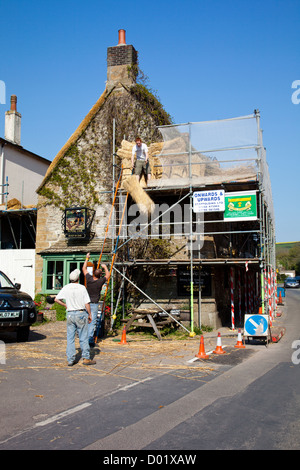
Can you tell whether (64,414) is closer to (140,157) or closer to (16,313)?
(16,313)

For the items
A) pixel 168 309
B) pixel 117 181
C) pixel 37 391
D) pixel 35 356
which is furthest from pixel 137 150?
pixel 37 391

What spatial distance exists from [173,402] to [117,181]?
32.4 ft

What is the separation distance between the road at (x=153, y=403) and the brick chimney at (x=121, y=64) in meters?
10.9

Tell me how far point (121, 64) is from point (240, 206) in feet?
25.9

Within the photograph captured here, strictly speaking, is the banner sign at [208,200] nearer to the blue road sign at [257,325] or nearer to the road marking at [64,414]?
the blue road sign at [257,325]

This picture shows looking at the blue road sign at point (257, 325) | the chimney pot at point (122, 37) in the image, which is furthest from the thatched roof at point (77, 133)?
the blue road sign at point (257, 325)

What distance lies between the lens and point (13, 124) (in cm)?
2341

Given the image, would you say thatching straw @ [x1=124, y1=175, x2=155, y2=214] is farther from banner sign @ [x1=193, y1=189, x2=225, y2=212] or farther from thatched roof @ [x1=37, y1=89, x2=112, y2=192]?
thatched roof @ [x1=37, y1=89, x2=112, y2=192]

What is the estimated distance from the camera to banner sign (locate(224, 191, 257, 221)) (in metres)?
12.1

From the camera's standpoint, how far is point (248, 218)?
12.1 m

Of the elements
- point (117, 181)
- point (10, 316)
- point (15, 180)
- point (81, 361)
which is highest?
point (15, 180)

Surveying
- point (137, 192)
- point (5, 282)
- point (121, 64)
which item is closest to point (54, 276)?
point (5, 282)

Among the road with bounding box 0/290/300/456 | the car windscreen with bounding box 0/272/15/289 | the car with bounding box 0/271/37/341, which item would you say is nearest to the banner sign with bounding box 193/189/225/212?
the road with bounding box 0/290/300/456

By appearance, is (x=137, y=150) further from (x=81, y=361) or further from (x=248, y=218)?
(x=81, y=361)
